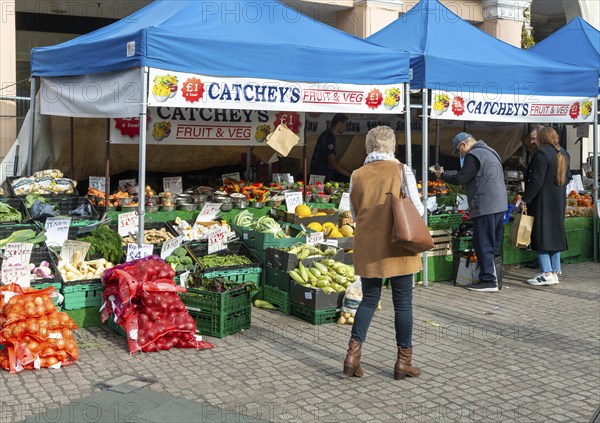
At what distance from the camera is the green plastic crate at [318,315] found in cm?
743

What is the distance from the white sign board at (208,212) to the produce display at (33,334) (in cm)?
308

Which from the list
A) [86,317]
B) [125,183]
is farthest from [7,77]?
[86,317]

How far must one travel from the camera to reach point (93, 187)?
994 cm

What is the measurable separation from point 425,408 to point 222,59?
4.09 meters

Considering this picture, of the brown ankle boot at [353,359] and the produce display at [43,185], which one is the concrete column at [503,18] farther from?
the brown ankle boot at [353,359]

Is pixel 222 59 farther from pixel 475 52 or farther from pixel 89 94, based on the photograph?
pixel 475 52

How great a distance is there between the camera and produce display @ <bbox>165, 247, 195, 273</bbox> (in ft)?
24.9

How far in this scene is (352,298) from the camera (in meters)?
7.39

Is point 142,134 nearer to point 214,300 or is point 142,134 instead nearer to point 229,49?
point 229,49

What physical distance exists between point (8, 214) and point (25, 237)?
0.81 metres

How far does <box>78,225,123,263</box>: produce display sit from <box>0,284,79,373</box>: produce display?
1.48 m

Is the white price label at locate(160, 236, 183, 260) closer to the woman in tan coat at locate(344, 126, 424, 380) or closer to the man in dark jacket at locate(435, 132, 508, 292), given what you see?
the woman in tan coat at locate(344, 126, 424, 380)

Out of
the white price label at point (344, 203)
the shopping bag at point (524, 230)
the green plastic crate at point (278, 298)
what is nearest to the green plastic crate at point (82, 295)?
the green plastic crate at point (278, 298)

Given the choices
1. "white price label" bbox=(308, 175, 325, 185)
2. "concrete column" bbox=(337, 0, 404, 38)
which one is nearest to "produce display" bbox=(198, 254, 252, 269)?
"white price label" bbox=(308, 175, 325, 185)
